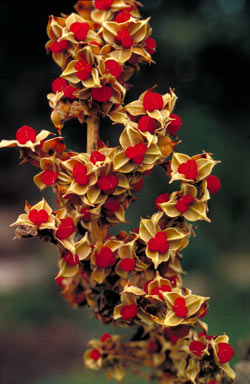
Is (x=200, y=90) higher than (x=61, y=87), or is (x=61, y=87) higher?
(x=61, y=87)

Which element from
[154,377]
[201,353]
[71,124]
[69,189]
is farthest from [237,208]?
[69,189]

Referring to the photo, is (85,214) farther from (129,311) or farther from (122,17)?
(122,17)

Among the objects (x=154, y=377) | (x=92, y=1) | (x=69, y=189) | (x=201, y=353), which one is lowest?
(x=154, y=377)

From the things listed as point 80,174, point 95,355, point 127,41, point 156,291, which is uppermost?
point 127,41

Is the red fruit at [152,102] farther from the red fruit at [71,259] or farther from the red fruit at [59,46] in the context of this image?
the red fruit at [71,259]

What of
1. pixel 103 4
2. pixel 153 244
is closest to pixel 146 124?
pixel 153 244

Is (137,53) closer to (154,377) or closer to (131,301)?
(131,301)
